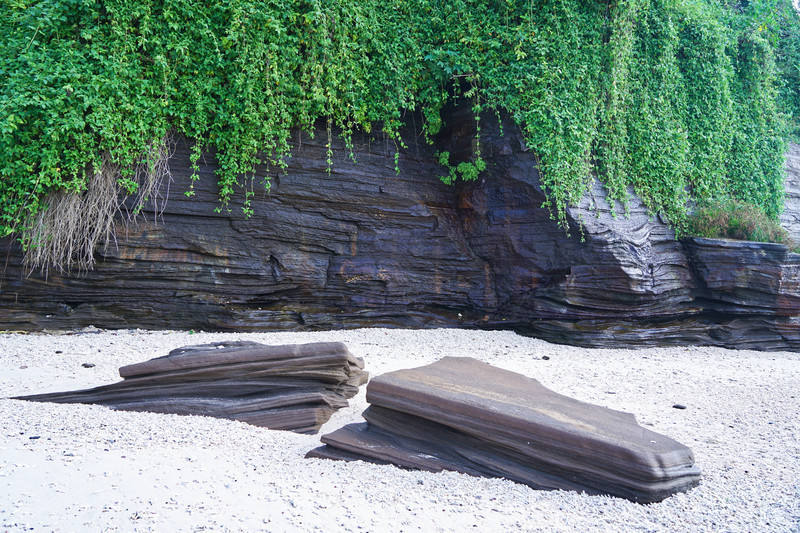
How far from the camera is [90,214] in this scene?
5.92m

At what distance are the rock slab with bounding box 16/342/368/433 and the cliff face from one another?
111 inches

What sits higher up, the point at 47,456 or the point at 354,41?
the point at 354,41

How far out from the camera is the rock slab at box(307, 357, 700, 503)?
2562 mm

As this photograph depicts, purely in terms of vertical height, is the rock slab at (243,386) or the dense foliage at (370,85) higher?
the dense foliage at (370,85)

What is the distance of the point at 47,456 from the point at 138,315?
393cm

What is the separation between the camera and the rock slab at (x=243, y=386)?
355cm

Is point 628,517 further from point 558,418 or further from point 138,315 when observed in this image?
point 138,315

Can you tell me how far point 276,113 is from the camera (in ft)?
21.7

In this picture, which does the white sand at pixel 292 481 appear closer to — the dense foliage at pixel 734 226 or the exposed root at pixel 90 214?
the exposed root at pixel 90 214

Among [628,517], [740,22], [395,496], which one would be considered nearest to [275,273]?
[395,496]

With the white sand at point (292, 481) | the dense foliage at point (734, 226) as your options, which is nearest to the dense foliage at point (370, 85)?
the dense foliage at point (734, 226)

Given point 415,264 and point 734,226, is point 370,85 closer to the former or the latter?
point 415,264

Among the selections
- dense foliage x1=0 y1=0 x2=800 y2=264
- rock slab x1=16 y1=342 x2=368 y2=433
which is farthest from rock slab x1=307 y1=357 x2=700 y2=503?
dense foliage x1=0 y1=0 x2=800 y2=264

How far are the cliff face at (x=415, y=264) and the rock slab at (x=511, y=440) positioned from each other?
408 cm
